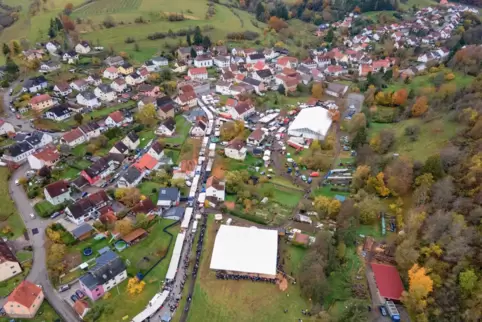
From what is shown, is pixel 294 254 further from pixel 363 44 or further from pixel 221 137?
pixel 363 44

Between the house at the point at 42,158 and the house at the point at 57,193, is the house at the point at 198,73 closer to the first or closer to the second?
the house at the point at 42,158

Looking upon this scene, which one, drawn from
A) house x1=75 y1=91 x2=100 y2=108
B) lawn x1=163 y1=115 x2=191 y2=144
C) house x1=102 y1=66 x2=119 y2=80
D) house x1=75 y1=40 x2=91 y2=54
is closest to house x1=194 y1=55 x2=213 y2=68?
house x1=102 y1=66 x2=119 y2=80

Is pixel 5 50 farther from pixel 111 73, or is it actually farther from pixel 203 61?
pixel 203 61

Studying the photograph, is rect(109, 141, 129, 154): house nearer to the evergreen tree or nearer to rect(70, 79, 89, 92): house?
rect(70, 79, 89, 92): house

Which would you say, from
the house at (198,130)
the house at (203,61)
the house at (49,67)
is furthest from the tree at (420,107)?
the house at (49,67)

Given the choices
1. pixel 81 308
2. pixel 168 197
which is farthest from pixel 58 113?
pixel 81 308

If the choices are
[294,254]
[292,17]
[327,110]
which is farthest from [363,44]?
[294,254]

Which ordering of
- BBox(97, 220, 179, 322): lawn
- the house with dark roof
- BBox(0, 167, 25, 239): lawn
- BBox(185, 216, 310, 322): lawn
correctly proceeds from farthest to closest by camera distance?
the house with dark roof
BBox(0, 167, 25, 239): lawn
BBox(97, 220, 179, 322): lawn
BBox(185, 216, 310, 322): lawn
